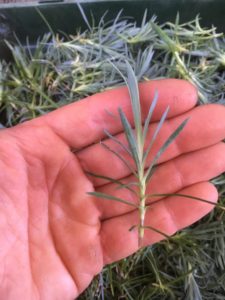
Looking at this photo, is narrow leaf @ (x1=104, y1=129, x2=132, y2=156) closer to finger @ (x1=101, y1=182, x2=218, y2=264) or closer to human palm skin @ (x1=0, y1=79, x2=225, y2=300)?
human palm skin @ (x1=0, y1=79, x2=225, y2=300)

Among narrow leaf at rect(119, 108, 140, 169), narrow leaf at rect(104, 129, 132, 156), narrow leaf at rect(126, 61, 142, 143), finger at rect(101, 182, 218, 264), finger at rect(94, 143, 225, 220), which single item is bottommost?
finger at rect(101, 182, 218, 264)

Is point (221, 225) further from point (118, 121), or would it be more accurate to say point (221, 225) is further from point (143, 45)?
point (143, 45)

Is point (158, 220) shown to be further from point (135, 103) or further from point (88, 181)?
point (135, 103)

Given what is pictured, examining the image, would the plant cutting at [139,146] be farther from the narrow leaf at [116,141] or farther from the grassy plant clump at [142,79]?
the grassy plant clump at [142,79]

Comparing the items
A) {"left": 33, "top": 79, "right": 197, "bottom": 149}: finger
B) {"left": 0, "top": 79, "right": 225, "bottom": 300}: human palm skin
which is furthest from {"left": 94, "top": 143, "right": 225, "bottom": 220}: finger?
{"left": 33, "top": 79, "right": 197, "bottom": 149}: finger

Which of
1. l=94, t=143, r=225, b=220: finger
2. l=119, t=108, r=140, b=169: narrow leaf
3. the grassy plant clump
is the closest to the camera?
l=119, t=108, r=140, b=169: narrow leaf

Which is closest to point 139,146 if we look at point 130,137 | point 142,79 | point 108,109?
point 130,137
